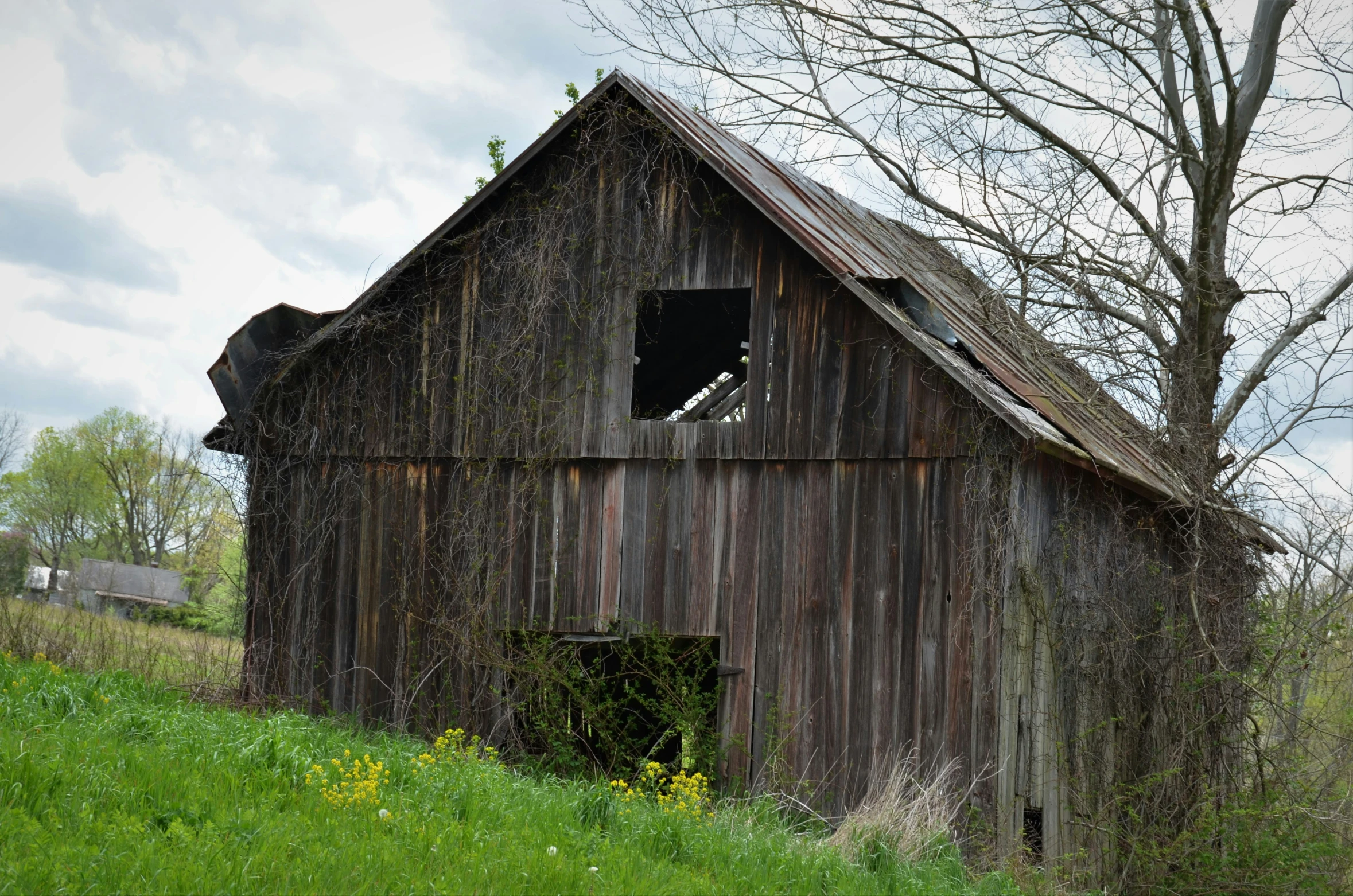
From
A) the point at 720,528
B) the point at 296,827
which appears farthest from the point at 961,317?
the point at 296,827

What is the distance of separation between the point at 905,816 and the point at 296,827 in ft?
14.1

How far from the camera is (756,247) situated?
30.4 ft

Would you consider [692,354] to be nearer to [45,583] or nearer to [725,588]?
[725,588]

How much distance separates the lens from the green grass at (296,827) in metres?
4.40

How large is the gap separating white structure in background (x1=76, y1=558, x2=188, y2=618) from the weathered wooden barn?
33467mm

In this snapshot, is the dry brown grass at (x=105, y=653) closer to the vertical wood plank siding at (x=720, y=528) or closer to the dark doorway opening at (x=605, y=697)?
the vertical wood plank siding at (x=720, y=528)

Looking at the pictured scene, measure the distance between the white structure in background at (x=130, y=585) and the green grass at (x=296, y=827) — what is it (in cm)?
3687

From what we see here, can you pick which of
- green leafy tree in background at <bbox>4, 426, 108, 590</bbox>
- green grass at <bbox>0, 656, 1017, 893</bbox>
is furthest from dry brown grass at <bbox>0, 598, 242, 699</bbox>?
green leafy tree in background at <bbox>4, 426, 108, 590</bbox>

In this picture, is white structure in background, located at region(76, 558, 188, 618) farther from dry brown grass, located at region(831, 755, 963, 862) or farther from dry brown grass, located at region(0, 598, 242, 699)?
dry brown grass, located at region(831, 755, 963, 862)

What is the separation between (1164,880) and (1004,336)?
468cm

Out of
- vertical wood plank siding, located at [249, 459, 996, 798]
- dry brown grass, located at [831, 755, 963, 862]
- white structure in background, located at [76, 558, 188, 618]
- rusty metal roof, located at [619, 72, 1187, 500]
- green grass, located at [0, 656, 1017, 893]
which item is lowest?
white structure in background, located at [76, 558, 188, 618]

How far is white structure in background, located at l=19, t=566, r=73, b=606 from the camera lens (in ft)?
102

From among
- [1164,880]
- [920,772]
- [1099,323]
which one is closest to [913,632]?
[920,772]

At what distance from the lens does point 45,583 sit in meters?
45.5
